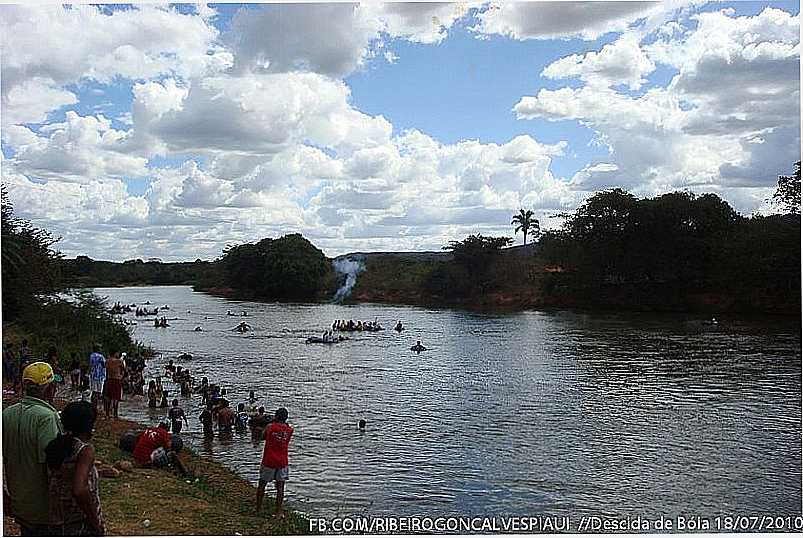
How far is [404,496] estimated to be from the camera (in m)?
10.4

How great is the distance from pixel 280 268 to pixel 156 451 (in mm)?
60429

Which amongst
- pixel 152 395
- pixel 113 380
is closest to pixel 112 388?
pixel 113 380

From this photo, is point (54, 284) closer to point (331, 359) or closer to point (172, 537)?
point (331, 359)

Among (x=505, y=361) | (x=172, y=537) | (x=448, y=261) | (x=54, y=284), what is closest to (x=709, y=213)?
(x=448, y=261)

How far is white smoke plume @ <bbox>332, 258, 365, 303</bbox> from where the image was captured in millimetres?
72625

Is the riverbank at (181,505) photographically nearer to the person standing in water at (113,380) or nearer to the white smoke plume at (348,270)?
the person standing in water at (113,380)

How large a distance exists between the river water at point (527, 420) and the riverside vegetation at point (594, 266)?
8990 mm

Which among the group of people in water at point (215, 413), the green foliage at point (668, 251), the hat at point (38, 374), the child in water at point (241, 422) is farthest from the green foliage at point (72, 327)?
the green foliage at point (668, 251)

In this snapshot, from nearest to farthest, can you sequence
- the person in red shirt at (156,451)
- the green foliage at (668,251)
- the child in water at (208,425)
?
the person in red shirt at (156,451)
the child in water at (208,425)
the green foliage at (668,251)

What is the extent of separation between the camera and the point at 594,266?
2162 inches

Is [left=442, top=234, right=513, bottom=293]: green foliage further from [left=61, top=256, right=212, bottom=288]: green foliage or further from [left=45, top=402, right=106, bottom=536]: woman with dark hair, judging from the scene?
[left=45, top=402, right=106, bottom=536]: woman with dark hair

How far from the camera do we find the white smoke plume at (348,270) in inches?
2859

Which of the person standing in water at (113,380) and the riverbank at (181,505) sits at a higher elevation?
the person standing in water at (113,380)

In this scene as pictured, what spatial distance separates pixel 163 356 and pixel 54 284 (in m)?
4.95
